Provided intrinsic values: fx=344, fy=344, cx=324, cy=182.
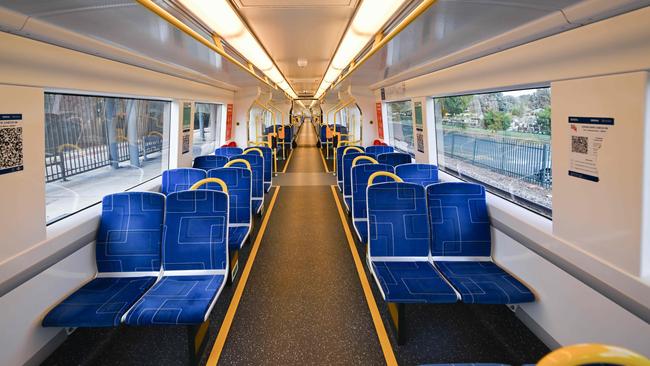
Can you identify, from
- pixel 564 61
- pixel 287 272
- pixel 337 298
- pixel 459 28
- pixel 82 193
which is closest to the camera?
pixel 564 61

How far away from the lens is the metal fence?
396 centimetres

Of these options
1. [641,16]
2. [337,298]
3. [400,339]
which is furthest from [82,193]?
[641,16]

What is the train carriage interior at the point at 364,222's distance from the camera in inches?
92.7

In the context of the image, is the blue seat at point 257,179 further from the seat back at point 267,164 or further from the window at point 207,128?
the window at point 207,128

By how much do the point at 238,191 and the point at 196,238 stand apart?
1.63 meters

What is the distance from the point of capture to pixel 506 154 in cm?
493

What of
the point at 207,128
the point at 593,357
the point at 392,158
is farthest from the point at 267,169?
the point at 593,357

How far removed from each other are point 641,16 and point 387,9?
1548mm

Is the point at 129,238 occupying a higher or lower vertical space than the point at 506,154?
lower

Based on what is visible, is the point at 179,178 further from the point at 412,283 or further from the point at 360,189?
the point at 412,283

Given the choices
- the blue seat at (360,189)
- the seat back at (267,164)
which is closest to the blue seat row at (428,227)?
the blue seat at (360,189)

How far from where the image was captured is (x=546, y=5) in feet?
7.59

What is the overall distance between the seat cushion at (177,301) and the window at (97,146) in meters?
2.17

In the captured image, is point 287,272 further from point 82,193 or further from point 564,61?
point 82,193
